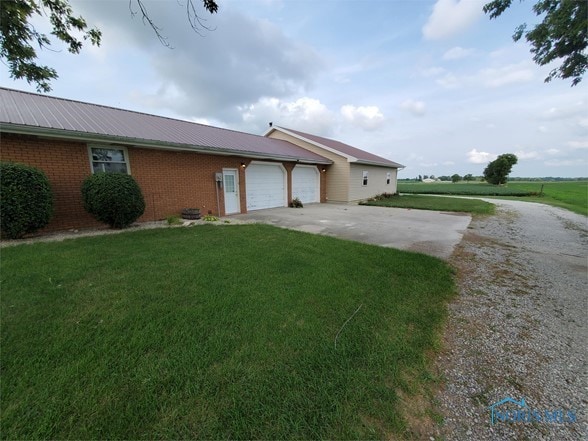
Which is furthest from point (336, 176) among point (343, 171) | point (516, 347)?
point (516, 347)

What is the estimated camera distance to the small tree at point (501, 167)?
158ft

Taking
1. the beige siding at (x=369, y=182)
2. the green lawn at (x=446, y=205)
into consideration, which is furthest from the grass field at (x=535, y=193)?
the beige siding at (x=369, y=182)

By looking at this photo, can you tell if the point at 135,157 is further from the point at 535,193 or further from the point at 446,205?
the point at 535,193

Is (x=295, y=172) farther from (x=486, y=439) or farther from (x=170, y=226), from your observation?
(x=486, y=439)

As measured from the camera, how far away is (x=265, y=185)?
12.1m

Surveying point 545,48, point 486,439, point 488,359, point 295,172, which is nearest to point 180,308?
point 486,439

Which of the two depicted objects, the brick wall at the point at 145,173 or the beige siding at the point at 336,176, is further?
the beige siding at the point at 336,176

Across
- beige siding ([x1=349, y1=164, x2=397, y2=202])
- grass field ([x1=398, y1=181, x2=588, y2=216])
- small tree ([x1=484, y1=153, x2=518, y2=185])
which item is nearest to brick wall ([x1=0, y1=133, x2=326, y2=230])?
beige siding ([x1=349, y1=164, x2=397, y2=202])

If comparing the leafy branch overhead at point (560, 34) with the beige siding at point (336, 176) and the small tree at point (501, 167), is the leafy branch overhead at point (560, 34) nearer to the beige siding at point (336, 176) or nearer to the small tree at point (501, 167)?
the beige siding at point (336, 176)

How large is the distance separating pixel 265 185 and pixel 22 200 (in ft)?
27.5

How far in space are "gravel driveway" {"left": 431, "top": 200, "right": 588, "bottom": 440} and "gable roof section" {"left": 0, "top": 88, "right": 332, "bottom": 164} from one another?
8.53m

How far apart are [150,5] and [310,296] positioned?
475cm
